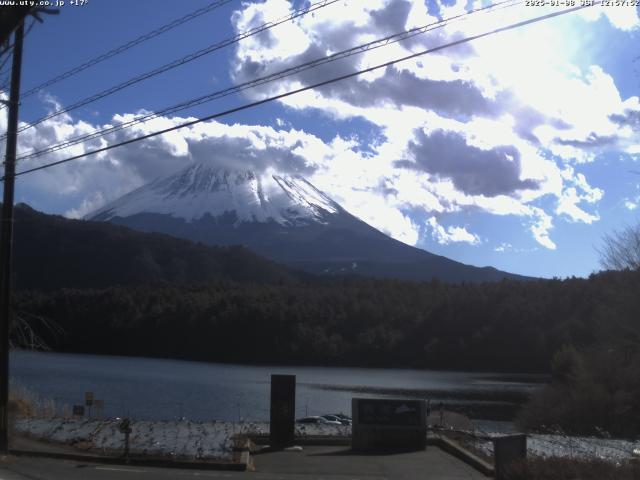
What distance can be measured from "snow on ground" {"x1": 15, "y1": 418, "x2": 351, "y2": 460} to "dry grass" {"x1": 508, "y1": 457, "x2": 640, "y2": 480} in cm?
738

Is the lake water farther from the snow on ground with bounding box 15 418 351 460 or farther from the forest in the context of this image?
the snow on ground with bounding box 15 418 351 460

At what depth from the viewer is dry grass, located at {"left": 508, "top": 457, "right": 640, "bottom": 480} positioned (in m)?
12.8

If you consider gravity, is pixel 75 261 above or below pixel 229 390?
above

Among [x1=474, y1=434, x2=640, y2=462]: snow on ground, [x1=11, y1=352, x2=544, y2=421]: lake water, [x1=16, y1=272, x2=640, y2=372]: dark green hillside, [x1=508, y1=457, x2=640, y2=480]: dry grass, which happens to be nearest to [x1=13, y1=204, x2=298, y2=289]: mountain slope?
[x1=16, y1=272, x2=640, y2=372]: dark green hillside

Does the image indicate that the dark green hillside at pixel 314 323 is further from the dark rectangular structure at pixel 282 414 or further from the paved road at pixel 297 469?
the paved road at pixel 297 469

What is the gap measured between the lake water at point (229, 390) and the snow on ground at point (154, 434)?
18744mm

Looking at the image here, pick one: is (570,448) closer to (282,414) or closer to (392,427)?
(392,427)

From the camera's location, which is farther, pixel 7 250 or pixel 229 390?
pixel 229 390

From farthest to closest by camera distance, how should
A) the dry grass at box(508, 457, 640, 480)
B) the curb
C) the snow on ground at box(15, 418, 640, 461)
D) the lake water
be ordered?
the lake water, the snow on ground at box(15, 418, 640, 461), the curb, the dry grass at box(508, 457, 640, 480)

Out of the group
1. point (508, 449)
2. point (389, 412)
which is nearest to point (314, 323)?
point (389, 412)

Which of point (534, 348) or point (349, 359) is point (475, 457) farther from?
point (349, 359)

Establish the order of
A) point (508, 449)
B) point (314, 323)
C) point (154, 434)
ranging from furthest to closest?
point (314, 323) < point (154, 434) < point (508, 449)

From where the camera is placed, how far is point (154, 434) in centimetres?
2297

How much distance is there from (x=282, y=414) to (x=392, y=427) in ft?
9.25
